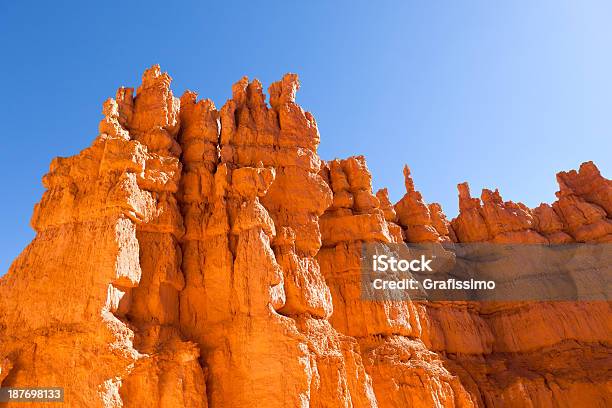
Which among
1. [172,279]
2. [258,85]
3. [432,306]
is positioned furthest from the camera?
[432,306]

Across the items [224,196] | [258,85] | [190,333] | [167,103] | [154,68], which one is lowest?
[190,333]

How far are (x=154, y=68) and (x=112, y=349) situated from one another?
1157cm

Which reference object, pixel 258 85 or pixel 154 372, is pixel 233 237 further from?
pixel 258 85

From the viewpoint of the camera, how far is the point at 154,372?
1334 centimetres

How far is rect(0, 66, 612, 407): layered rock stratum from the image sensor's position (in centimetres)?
1314

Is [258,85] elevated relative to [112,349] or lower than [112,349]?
elevated

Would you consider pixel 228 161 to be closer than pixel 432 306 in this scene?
Yes

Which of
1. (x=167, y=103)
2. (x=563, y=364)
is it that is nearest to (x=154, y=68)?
(x=167, y=103)

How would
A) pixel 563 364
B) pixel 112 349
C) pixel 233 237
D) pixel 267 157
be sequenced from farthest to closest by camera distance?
pixel 563 364
pixel 267 157
pixel 233 237
pixel 112 349

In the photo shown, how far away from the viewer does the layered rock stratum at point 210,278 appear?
13.1m

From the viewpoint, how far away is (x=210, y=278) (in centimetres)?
1633

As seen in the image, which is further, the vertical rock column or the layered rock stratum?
the vertical rock column

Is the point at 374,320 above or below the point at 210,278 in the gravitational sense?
below

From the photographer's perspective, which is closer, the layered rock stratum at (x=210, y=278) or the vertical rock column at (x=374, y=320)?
the layered rock stratum at (x=210, y=278)
